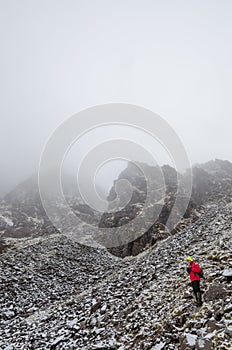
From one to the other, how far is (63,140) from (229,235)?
87.0 feet

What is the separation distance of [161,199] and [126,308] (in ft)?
162

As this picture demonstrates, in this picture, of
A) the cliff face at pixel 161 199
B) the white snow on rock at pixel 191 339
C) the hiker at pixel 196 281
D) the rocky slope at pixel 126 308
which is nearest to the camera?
the white snow on rock at pixel 191 339

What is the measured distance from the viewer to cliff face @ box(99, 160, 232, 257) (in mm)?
45094

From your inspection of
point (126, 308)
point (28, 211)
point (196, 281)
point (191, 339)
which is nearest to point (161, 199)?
Result: point (126, 308)

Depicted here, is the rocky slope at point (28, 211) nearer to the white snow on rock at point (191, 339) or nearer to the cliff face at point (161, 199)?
the cliff face at point (161, 199)

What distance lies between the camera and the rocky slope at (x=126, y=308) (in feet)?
Result: 31.7

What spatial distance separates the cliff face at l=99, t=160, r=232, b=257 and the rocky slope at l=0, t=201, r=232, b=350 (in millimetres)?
20163

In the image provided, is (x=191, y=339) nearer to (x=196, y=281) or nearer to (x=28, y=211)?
(x=196, y=281)

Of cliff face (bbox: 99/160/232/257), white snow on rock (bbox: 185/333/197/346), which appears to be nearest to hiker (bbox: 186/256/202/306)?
white snow on rock (bbox: 185/333/197/346)

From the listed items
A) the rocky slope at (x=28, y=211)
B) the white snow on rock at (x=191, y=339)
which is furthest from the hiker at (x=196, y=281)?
the rocky slope at (x=28, y=211)

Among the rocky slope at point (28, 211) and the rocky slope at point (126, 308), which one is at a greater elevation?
the rocky slope at point (28, 211)

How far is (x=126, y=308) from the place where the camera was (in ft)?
44.7

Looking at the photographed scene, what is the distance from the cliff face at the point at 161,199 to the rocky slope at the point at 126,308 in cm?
2016

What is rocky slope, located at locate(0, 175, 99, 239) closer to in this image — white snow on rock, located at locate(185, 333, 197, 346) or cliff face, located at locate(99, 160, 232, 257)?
cliff face, located at locate(99, 160, 232, 257)
